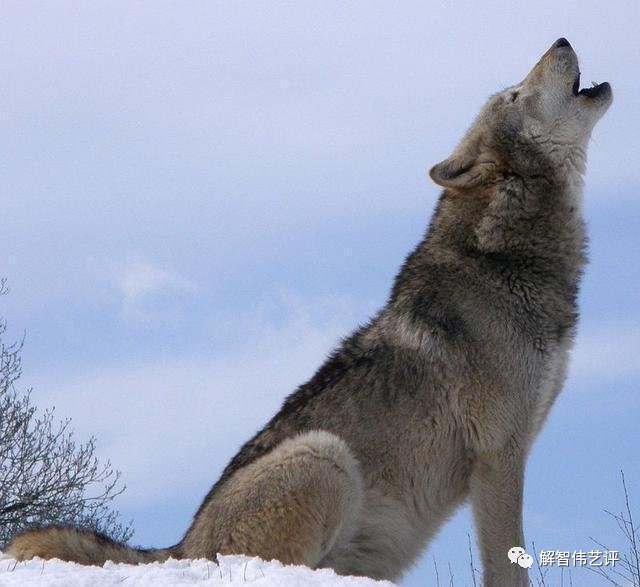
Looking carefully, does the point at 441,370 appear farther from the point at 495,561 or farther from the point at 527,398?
the point at 495,561

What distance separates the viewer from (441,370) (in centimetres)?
593

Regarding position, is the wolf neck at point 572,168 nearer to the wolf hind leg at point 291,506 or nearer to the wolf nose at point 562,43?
the wolf nose at point 562,43

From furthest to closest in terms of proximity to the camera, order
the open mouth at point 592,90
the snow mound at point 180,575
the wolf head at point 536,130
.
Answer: the open mouth at point 592,90
the wolf head at point 536,130
the snow mound at point 180,575

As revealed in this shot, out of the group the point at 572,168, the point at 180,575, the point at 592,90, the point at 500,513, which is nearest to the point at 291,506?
the point at 180,575

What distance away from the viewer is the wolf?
5637 mm

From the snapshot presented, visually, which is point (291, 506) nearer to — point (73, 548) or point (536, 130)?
point (73, 548)

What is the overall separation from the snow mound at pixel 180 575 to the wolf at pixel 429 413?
61cm

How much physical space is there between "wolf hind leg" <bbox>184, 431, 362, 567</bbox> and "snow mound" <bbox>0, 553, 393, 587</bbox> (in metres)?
0.46

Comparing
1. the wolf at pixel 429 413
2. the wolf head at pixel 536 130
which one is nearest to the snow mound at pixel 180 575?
the wolf at pixel 429 413

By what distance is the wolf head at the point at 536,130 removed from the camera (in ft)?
21.4

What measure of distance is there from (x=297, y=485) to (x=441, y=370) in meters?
1.03

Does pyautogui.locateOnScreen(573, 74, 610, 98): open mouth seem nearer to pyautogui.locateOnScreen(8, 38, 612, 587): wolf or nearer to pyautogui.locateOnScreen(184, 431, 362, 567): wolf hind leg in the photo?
pyautogui.locateOnScreen(8, 38, 612, 587): wolf

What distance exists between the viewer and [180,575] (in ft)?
15.8

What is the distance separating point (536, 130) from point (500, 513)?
7.82 ft
